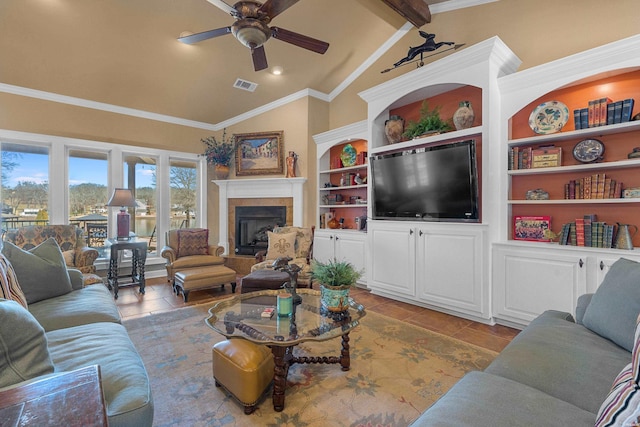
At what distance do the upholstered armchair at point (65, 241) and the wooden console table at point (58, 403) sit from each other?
11.6 ft

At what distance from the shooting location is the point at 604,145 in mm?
2666

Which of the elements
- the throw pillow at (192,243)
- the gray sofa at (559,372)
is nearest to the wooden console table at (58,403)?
the gray sofa at (559,372)

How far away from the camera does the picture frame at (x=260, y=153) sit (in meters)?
5.37

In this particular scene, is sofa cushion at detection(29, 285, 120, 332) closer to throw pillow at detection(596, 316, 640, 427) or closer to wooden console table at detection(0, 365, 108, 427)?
wooden console table at detection(0, 365, 108, 427)

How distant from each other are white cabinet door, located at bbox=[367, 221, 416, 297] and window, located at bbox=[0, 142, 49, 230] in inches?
190

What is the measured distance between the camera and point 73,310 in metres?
2.00

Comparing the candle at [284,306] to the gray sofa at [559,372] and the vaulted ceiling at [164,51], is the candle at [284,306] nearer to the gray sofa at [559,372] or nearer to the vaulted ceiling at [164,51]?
the gray sofa at [559,372]

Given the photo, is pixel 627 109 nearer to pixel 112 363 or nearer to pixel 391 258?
pixel 391 258

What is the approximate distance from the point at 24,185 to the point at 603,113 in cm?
694

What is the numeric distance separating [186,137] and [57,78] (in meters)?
1.92

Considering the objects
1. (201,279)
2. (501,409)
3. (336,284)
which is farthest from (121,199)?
(501,409)

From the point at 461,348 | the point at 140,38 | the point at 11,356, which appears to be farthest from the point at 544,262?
the point at 140,38

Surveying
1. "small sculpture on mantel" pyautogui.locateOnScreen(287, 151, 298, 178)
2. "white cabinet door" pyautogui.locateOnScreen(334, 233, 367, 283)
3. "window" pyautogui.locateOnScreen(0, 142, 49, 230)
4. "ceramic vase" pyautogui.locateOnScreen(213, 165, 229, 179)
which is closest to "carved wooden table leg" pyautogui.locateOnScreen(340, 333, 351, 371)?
"white cabinet door" pyautogui.locateOnScreen(334, 233, 367, 283)

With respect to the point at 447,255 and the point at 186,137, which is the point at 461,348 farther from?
the point at 186,137
